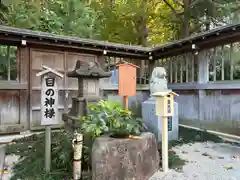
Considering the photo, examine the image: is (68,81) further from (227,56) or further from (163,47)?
(227,56)

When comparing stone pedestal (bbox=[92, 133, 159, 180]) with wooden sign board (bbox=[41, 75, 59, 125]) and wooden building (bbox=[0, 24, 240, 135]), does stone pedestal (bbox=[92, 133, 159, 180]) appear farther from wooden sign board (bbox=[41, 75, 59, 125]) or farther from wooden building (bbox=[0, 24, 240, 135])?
wooden building (bbox=[0, 24, 240, 135])

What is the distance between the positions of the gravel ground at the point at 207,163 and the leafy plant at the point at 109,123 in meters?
0.97

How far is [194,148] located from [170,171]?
184 centimetres

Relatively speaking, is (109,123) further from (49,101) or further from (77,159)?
(49,101)

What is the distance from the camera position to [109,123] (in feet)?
12.1

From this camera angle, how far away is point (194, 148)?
531cm

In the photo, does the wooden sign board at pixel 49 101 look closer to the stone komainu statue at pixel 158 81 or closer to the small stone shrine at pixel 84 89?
the small stone shrine at pixel 84 89

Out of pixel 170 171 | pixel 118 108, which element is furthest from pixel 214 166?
pixel 118 108

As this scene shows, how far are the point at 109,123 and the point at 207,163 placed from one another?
2.31 metres

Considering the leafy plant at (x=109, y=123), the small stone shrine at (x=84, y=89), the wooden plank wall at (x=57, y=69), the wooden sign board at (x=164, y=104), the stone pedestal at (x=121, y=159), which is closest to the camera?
the stone pedestal at (x=121, y=159)

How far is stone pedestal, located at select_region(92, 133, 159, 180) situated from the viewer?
304cm

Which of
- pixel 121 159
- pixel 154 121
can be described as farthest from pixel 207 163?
pixel 121 159

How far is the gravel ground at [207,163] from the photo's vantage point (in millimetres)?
3561

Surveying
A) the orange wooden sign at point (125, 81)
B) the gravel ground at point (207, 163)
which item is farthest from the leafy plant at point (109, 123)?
the orange wooden sign at point (125, 81)
